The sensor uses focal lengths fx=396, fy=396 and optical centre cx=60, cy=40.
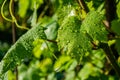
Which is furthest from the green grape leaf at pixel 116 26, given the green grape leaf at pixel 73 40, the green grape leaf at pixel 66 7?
the green grape leaf at pixel 73 40

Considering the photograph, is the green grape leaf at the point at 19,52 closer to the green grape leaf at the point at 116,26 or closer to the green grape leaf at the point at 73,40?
the green grape leaf at the point at 73,40

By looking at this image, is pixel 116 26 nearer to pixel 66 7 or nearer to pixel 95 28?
pixel 66 7

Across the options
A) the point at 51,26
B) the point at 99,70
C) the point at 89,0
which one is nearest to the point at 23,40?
the point at 89,0

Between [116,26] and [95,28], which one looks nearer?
[95,28]

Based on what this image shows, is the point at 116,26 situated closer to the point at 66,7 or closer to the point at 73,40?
the point at 66,7

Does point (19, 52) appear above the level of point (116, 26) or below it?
above

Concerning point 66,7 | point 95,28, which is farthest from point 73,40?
point 66,7
